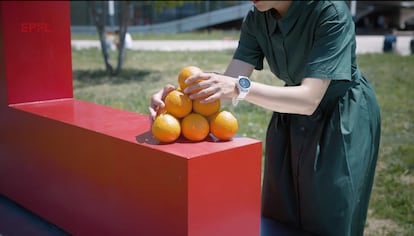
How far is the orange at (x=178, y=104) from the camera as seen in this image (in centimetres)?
189

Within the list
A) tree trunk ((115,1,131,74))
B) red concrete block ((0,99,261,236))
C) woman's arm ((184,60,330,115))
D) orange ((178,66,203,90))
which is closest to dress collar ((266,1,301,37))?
woman's arm ((184,60,330,115))

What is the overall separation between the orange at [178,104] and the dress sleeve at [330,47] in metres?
0.47

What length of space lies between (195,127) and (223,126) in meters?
0.11

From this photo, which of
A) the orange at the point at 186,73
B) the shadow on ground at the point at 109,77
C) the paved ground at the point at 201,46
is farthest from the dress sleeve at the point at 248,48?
the paved ground at the point at 201,46

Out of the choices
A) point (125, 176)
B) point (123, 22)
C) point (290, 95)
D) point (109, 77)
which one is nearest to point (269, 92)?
point (290, 95)

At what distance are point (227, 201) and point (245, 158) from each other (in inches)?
7.1

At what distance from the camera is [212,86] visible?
176 centimetres

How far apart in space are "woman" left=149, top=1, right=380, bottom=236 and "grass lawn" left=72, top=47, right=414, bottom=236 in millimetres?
1548

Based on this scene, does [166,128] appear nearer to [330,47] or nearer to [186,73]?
[186,73]

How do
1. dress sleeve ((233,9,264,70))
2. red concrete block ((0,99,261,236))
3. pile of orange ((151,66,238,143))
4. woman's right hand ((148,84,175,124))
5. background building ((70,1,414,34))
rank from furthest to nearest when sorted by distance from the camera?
Answer: 1. background building ((70,1,414,34))
2. dress sleeve ((233,9,264,70))
3. woman's right hand ((148,84,175,124))
4. pile of orange ((151,66,238,143))
5. red concrete block ((0,99,261,236))

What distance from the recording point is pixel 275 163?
2357 mm

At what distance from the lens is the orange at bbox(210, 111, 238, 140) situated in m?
1.88

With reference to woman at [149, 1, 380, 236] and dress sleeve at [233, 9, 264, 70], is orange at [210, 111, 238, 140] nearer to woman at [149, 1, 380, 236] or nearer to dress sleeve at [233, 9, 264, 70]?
woman at [149, 1, 380, 236]

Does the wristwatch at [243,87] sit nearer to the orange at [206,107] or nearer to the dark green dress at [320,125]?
the orange at [206,107]
